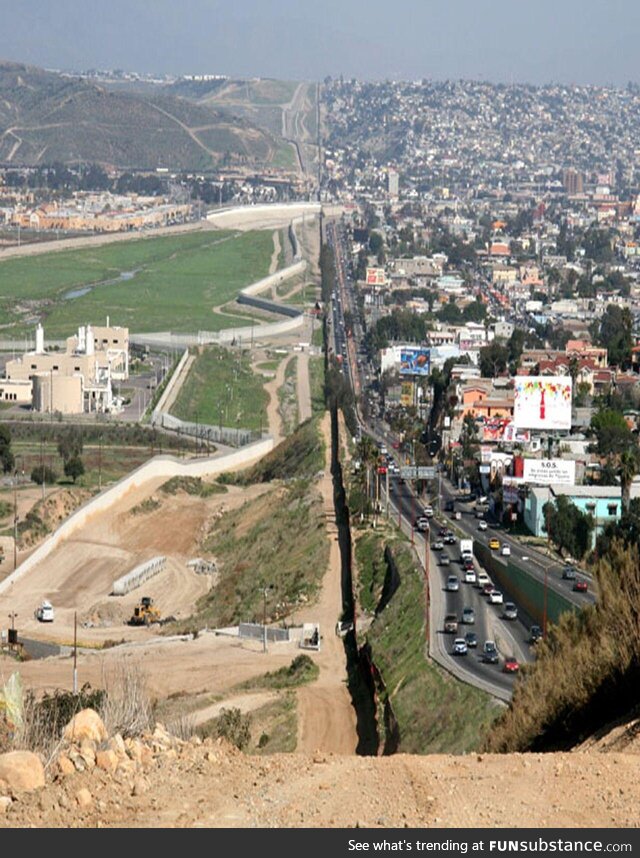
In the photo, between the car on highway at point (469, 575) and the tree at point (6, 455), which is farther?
the tree at point (6, 455)

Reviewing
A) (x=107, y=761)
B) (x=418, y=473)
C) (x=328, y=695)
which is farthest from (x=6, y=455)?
(x=107, y=761)

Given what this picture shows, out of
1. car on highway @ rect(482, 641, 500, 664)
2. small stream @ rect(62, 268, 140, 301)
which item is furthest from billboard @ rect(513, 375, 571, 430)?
small stream @ rect(62, 268, 140, 301)

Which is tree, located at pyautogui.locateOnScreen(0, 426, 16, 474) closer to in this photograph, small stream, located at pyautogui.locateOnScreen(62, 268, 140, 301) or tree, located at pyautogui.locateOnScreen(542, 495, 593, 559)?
tree, located at pyautogui.locateOnScreen(542, 495, 593, 559)

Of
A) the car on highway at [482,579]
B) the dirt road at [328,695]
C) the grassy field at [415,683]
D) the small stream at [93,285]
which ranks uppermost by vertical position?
the small stream at [93,285]

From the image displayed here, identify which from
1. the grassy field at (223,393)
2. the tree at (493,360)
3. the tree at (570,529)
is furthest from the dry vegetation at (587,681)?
the tree at (493,360)

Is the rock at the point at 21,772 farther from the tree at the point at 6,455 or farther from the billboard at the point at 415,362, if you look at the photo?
the billboard at the point at 415,362

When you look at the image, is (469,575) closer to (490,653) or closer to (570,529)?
(570,529)
